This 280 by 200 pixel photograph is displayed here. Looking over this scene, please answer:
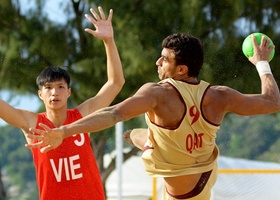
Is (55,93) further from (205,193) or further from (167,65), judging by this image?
(205,193)

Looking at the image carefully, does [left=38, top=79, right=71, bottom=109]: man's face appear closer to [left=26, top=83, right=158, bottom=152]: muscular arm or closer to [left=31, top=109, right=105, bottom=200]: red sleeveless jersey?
[left=31, top=109, right=105, bottom=200]: red sleeveless jersey

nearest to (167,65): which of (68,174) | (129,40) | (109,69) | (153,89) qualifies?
(153,89)

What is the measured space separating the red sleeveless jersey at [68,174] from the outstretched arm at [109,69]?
0.39m

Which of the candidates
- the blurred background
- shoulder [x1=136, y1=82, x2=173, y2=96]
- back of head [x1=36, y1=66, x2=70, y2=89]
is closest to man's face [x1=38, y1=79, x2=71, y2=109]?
back of head [x1=36, y1=66, x2=70, y2=89]

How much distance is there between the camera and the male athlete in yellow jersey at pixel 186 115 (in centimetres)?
620

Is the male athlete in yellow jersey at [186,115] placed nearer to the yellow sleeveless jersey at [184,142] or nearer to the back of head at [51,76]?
the yellow sleeveless jersey at [184,142]

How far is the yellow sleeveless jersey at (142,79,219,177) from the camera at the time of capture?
6223mm

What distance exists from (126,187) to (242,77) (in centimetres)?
808

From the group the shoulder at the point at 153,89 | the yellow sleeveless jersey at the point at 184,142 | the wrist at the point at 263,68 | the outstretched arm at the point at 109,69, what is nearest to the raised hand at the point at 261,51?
the wrist at the point at 263,68

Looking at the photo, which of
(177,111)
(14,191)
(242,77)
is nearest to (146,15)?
(242,77)

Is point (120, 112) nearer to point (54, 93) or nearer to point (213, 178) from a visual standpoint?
point (213, 178)

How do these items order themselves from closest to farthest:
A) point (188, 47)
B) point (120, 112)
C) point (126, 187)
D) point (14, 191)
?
point (120, 112) → point (188, 47) → point (126, 187) → point (14, 191)

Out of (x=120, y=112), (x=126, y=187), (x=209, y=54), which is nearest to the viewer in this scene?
(x=120, y=112)

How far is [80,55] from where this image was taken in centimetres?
1609
